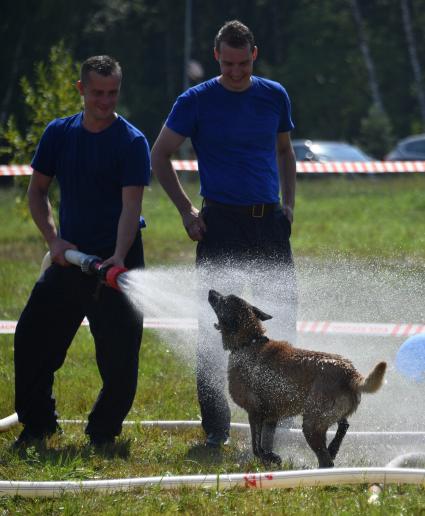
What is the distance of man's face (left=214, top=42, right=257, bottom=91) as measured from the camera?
634cm

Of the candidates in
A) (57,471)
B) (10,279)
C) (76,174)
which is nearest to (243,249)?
(76,174)

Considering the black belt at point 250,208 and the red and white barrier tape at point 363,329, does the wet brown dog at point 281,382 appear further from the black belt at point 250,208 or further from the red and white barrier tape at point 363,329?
the red and white barrier tape at point 363,329

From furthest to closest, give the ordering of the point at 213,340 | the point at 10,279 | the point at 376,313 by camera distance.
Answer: the point at 10,279 → the point at 376,313 → the point at 213,340

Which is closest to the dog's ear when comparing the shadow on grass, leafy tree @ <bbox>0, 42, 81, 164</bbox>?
the shadow on grass

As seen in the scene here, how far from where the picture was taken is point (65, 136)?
250 inches

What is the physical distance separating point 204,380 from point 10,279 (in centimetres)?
724

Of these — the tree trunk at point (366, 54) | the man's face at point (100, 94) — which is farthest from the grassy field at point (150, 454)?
the tree trunk at point (366, 54)

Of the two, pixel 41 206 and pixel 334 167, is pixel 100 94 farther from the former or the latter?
pixel 334 167

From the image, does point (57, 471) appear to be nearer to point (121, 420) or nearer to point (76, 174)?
point (121, 420)

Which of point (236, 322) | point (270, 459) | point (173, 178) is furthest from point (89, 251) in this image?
point (270, 459)

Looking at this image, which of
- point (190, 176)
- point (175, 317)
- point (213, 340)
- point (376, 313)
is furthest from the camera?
point (190, 176)

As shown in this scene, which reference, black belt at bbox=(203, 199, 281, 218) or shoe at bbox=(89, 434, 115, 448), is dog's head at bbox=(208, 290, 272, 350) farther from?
shoe at bbox=(89, 434, 115, 448)

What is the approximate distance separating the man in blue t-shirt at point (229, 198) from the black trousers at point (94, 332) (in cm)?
44

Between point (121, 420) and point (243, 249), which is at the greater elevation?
point (243, 249)
